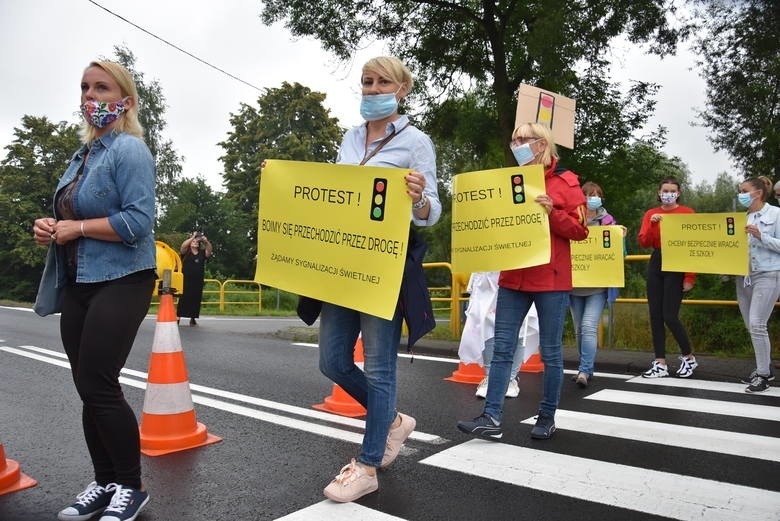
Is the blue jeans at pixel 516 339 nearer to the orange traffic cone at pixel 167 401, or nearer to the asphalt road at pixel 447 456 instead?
the asphalt road at pixel 447 456

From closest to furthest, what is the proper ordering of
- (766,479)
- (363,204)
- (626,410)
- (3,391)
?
(363,204), (766,479), (626,410), (3,391)

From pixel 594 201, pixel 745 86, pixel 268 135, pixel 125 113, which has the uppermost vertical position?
pixel 268 135

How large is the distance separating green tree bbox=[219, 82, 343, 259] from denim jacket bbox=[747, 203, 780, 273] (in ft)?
126

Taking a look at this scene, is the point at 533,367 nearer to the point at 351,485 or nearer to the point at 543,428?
the point at 543,428

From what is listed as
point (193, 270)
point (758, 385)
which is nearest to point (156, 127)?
point (193, 270)

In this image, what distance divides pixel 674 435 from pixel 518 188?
6.79 feet

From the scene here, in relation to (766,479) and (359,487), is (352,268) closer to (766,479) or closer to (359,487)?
(359,487)

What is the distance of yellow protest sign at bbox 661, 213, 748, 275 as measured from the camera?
623cm

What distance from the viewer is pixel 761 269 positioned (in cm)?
592

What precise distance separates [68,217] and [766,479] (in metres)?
3.83

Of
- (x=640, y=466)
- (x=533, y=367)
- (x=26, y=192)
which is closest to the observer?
(x=640, y=466)

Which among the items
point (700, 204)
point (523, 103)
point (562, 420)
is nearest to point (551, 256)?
point (562, 420)

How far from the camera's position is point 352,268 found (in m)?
3.05

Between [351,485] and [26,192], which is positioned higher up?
[26,192]
